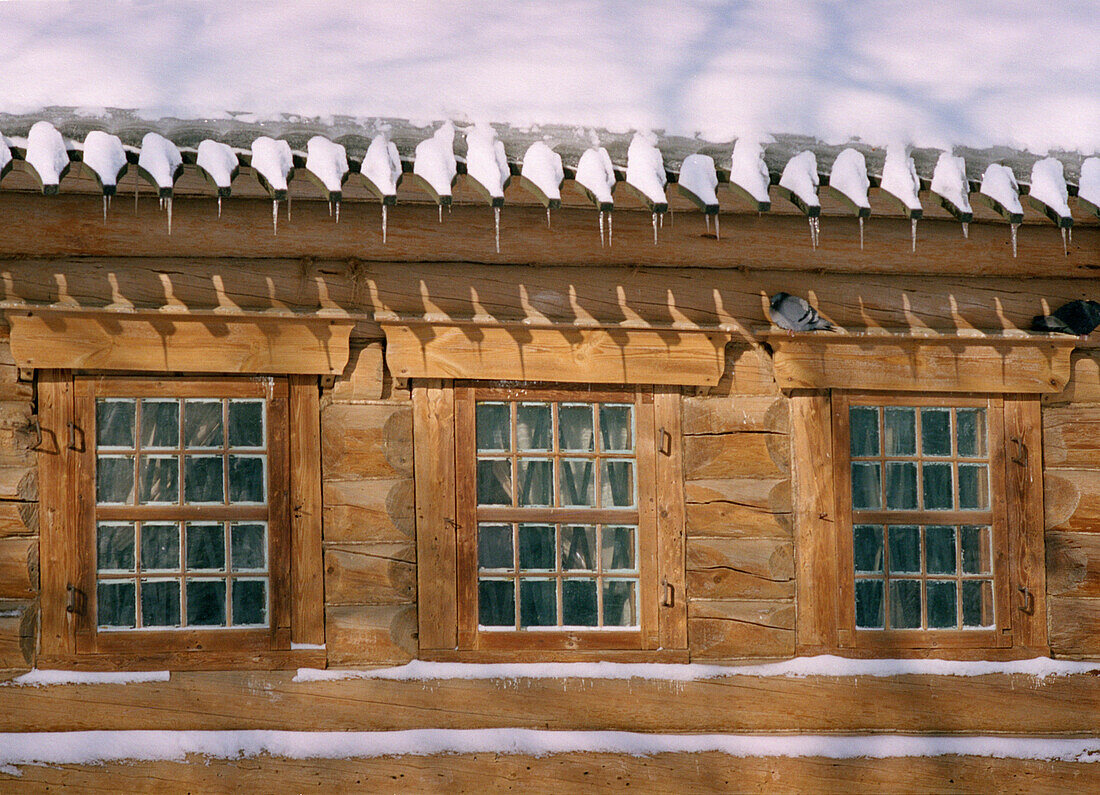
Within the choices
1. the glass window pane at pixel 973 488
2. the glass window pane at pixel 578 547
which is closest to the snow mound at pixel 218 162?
the glass window pane at pixel 578 547

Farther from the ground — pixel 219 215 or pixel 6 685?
pixel 219 215

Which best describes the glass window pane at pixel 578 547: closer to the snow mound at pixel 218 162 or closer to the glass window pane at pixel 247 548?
the glass window pane at pixel 247 548

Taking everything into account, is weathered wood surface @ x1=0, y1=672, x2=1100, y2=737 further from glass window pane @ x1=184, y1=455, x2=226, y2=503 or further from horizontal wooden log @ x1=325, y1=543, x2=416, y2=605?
glass window pane @ x1=184, y1=455, x2=226, y2=503

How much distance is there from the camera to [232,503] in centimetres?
484

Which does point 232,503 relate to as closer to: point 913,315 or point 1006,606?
point 913,315

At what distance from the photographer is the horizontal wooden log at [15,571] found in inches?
185

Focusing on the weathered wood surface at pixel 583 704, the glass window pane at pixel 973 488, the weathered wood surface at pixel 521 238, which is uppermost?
the weathered wood surface at pixel 521 238

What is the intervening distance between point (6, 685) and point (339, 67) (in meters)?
3.29

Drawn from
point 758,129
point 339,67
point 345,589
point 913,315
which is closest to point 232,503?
point 345,589

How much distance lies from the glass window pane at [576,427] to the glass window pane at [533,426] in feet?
0.23

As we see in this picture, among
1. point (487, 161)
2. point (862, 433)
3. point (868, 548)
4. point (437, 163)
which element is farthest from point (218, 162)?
point (868, 548)

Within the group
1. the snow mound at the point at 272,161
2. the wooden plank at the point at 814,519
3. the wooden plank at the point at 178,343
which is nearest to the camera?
the snow mound at the point at 272,161

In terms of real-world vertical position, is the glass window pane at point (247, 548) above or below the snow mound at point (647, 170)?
below

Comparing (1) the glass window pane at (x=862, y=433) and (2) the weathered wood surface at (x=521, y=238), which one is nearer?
(2) the weathered wood surface at (x=521, y=238)
